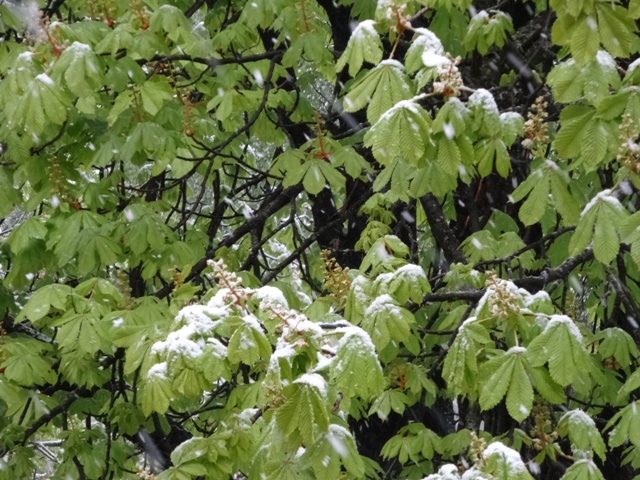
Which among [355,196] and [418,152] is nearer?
[418,152]

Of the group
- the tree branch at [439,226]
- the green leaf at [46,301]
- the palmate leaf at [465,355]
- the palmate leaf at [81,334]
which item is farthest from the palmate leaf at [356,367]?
the green leaf at [46,301]

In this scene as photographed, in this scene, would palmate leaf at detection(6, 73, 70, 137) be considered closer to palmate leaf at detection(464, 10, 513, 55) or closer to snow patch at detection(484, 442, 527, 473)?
palmate leaf at detection(464, 10, 513, 55)

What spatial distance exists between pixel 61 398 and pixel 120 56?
2.58 m

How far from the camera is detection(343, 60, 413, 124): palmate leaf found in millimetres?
2805

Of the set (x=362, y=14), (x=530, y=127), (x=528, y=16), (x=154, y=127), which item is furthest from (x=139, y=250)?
(x=528, y=16)

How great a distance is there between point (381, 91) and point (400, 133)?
250 mm

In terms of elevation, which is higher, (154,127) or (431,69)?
(431,69)

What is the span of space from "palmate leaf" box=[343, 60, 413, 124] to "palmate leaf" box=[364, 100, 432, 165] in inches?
5.9

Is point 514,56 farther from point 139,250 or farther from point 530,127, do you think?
point 139,250

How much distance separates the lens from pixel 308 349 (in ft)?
8.60

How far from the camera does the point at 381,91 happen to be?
2.82m

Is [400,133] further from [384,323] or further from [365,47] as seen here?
[384,323]

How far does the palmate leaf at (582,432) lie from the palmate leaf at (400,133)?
54.4 inches

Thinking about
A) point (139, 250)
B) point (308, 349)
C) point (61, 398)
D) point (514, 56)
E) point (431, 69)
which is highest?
point (431, 69)
